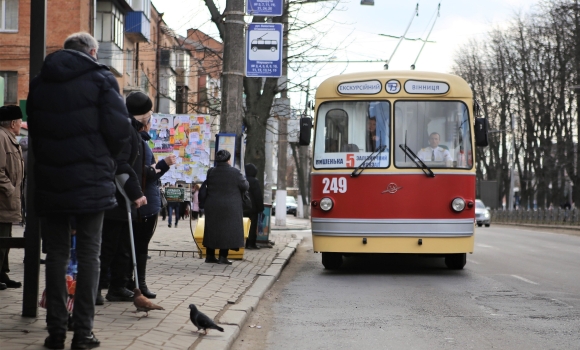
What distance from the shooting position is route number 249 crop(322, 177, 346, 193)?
45.8 feet

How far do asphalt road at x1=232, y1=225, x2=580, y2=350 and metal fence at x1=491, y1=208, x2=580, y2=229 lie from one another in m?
35.2

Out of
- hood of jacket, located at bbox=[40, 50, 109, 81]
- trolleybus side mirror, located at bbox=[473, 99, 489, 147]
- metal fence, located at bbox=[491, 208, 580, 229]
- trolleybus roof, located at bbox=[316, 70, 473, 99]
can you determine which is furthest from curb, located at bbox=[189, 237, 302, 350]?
metal fence, located at bbox=[491, 208, 580, 229]

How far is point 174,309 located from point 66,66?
118 inches

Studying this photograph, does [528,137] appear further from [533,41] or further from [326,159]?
[326,159]

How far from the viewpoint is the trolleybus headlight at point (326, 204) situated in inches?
547

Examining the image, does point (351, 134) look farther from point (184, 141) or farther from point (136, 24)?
point (136, 24)

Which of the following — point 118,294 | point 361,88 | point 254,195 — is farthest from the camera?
point 254,195

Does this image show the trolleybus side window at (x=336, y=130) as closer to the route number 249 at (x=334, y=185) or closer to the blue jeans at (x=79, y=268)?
the route number 249 at (x=334, y=185)

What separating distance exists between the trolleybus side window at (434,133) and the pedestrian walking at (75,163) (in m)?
8.21

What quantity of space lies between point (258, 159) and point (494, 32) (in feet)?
144

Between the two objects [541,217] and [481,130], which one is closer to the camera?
[481,130]

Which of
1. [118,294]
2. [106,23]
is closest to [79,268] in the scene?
[118,294]

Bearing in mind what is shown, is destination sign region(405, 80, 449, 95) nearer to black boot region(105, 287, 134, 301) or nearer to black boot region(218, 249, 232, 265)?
black boot region(218, 249, 232, 265)

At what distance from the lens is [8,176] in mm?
9773
